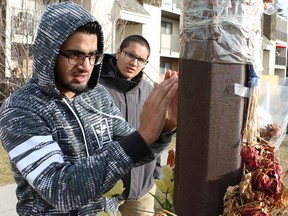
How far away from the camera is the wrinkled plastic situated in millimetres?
1417

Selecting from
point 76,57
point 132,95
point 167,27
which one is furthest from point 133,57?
point 167,27

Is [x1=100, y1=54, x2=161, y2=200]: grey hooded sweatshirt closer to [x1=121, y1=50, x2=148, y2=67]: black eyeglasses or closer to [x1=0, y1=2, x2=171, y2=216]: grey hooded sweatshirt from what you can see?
[x1=121, y1=50, x2=148, y2=67]: black eyeglasses

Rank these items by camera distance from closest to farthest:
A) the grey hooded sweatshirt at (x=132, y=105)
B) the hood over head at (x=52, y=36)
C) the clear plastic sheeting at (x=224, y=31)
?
A: the clear plastic sheeting at (x=224, y=31) < the hood over head at (x=52, y=36) < the grey hooded sweatshirt at (x=132, y=105)

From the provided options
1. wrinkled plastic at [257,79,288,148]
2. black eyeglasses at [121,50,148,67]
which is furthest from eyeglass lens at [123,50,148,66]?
wrinkled plastic at [257,79,288,148]

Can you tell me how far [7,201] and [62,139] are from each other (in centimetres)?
462

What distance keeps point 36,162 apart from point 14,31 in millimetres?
9862

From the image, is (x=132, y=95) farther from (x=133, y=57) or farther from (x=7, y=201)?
(x=7, y=201)

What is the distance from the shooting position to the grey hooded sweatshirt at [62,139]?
1366 mm

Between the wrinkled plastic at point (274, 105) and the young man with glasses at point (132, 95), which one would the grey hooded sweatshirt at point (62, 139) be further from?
the young man with glasses at point (132, 95)

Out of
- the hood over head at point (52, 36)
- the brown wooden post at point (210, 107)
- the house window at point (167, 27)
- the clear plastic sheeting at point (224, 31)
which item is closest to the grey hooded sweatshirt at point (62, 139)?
the hood over head at point (52, 36)

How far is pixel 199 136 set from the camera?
1.25 metres

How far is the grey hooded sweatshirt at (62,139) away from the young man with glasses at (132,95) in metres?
1.58

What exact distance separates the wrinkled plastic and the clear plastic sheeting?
0.18 metres

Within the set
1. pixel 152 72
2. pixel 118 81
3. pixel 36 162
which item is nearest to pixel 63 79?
pixel 36 162
